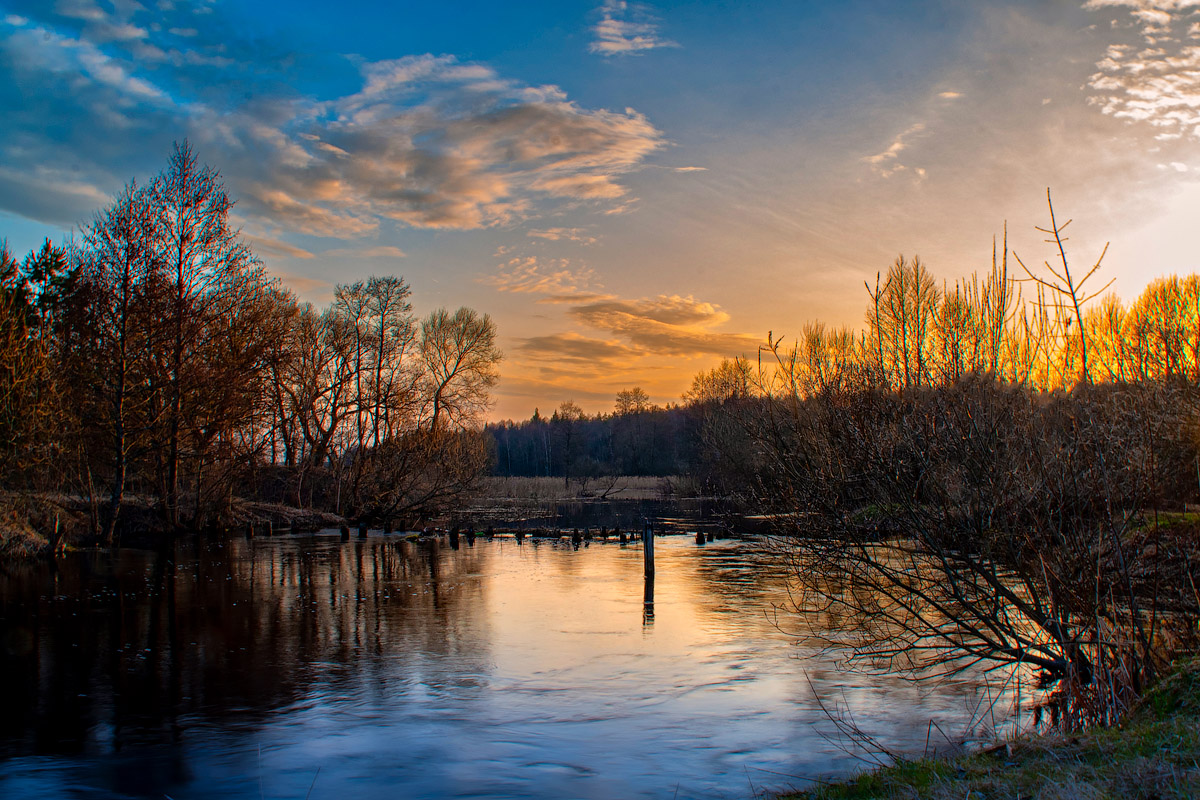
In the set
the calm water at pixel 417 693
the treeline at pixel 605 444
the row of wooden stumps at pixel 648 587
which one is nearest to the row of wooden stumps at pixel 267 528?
the calm water at pixel 417 693

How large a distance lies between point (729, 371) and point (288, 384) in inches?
1726

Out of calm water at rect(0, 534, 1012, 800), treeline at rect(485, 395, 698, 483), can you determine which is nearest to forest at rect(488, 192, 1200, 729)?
calm water at rect(0, 534, 1012, 800)

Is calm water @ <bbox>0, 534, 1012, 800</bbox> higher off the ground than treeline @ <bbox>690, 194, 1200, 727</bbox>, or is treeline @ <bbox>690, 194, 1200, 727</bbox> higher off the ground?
treeline @ <bbox>690, 194, 1200, 727</bbox>

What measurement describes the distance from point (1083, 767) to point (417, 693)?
26.9 ft

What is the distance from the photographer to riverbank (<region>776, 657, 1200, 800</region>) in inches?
190

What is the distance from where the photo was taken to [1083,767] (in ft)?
17.3

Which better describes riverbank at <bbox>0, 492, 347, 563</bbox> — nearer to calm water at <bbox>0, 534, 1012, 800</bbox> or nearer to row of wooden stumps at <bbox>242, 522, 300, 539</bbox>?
row of wooden stumps at <bbox>242, 522, 300, 539</bbox>

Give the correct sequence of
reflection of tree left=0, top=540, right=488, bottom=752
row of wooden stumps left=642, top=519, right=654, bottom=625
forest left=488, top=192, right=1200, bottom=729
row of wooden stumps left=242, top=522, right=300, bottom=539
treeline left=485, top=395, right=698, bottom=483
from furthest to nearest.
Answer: treeline left=485, top=395, right=698, bottom=483 → row of wooden stumps left=242, top=522, right=300, bottom=539 → row of wooden stumps left=642, top=519, right=654, bottom=625 → reflection of tree left=0, top=540, right=488, bottom=752 → forest left=488, top=192, right=1200, bottom=729

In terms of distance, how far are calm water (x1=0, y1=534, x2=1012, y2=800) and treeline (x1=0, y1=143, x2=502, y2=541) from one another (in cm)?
714

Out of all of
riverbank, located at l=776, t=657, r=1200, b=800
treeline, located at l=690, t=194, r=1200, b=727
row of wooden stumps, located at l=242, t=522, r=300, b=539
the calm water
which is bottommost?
the calm water

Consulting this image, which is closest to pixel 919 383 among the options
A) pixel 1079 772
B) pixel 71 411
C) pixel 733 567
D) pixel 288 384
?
pixel 1079 772

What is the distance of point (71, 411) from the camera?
2572 centimetres

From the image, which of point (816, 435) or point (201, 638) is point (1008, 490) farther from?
point (201, 638)

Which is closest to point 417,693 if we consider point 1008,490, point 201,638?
point 201,638
